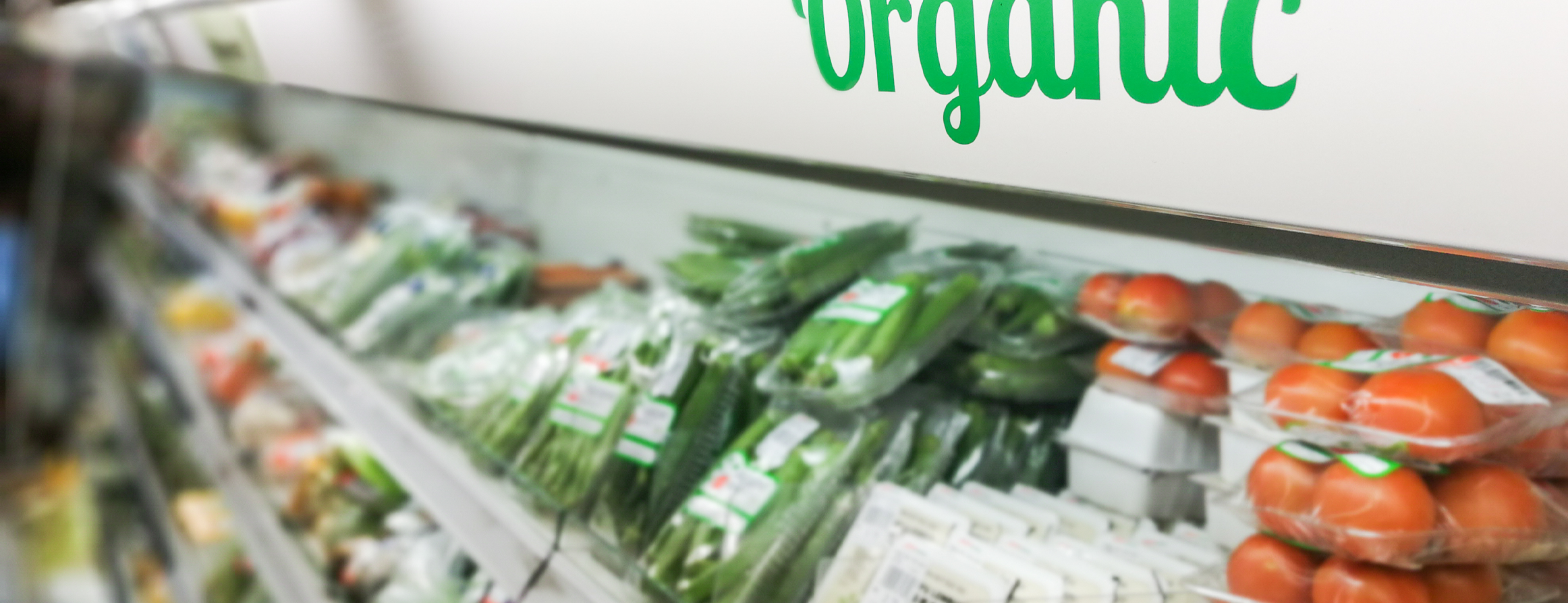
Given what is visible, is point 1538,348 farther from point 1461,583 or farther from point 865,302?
point 865,302

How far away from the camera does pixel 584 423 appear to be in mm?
1485

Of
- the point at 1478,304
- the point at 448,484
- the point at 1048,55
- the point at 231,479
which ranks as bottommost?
the point at 231,479

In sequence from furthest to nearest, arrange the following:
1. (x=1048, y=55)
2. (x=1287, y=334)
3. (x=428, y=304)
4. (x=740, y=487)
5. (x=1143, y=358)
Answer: (x=428, y=304) → (x=740, y=487) → (x=1143, y=358) → (x=1287, y=334) → (x=1048, y=55)

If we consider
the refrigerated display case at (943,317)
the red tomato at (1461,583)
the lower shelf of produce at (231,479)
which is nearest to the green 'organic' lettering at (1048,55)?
the refrigerated display case at (943,317)

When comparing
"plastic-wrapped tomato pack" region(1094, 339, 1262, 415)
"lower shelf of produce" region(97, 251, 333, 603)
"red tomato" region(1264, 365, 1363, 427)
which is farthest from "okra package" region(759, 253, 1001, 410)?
"lower shelf of produce" region(97, 251, 333, 603)

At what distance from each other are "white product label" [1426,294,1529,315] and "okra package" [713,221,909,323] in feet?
2.44

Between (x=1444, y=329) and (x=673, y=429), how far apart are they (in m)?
0.94

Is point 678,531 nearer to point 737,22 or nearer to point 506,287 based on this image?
point 737,22

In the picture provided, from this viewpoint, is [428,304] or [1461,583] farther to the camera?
[428,304]

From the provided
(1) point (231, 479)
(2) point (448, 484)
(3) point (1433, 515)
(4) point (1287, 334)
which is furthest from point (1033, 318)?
(1) point (231, 479)

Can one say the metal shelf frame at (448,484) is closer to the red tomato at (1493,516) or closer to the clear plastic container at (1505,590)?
the clear plastic container at (1505,590)

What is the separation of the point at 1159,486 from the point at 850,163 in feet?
1.94

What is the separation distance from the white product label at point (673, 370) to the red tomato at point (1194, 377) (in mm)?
664

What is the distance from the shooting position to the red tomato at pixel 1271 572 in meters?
0.89
